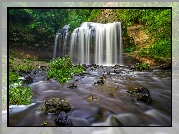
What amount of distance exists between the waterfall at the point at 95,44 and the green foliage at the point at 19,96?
0.74 meters

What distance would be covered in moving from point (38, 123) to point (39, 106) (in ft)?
0.81

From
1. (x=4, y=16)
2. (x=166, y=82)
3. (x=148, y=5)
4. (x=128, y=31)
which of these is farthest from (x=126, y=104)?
(x=4, y=16)

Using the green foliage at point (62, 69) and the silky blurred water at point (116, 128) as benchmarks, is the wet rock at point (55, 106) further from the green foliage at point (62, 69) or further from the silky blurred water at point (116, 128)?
the green foliage at point (62, 69)

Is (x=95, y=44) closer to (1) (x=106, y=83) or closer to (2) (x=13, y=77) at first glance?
(1) (x=106, y=83)

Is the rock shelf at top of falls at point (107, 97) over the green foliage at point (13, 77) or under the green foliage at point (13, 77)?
under

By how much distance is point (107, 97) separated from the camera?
170 inches

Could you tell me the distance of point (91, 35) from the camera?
444cm

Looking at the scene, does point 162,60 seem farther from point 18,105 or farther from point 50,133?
point 18,105

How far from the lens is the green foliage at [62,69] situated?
14.3ft

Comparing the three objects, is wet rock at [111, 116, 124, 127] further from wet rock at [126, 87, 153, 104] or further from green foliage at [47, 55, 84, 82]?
green foliage at [47, 55, 84, 82]

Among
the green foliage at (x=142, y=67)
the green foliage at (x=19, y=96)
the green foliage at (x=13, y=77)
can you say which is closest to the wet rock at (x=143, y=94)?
the green foliage at (x=142, y=67)

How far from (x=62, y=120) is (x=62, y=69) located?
0.77m

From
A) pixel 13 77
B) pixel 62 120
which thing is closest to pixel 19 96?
pixel 13 77

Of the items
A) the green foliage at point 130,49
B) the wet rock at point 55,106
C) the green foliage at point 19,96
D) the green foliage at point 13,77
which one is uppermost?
the green foliage at point 130,49
